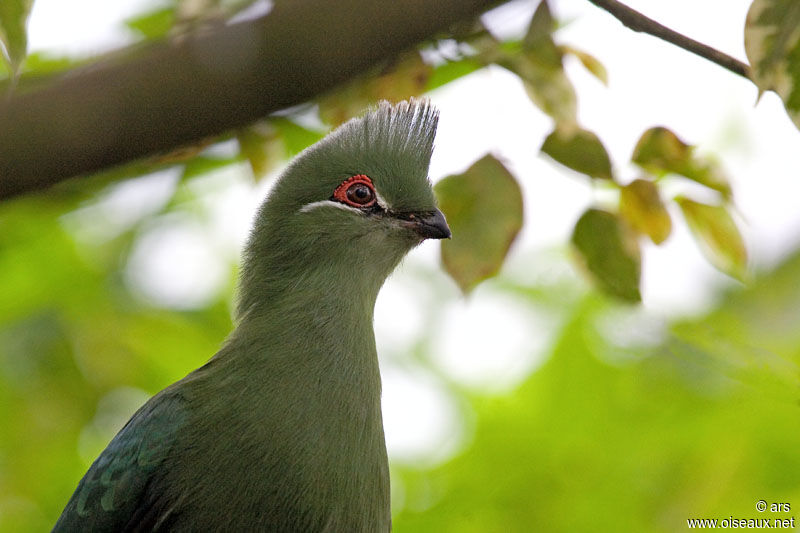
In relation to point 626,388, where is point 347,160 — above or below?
above

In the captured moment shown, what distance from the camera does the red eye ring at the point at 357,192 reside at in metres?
4.11

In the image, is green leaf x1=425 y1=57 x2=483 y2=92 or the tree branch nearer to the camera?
the tree branch

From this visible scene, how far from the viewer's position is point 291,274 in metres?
4.08

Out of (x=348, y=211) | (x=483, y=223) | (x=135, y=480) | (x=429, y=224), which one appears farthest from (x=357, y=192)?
(x=135, y=480)

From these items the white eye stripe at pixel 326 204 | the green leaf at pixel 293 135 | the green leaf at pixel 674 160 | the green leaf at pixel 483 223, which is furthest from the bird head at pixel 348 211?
the green leaf at pixel 674 160

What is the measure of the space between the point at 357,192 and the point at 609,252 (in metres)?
1.18

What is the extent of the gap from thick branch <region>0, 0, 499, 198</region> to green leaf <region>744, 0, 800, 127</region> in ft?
2.88

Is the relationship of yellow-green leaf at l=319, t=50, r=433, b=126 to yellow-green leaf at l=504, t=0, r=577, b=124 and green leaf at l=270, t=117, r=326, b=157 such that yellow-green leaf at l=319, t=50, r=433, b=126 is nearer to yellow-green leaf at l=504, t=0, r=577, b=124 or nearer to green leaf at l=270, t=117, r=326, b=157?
green leaf at l=270, t=117, r=326, b=157

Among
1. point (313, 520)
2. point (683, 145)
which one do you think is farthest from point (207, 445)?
point (683, 145)

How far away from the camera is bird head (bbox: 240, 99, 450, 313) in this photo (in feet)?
13.4

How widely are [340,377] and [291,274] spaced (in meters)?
0.62

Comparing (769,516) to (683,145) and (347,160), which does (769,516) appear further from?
(347,160)

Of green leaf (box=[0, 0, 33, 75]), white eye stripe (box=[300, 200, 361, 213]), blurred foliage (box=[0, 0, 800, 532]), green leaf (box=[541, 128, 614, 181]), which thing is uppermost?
green leaf (box=[0, 0, 33, 75])

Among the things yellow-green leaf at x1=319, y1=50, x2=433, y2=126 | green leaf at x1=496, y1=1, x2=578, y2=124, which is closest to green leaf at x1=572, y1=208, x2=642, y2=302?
green leaf at x1=496, y1=1, x2=578, y2=124
